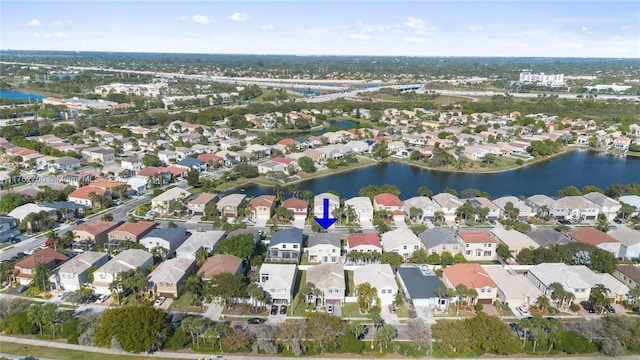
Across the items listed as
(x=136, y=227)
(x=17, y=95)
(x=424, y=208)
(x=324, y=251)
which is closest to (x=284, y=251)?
(x=324, y=251)

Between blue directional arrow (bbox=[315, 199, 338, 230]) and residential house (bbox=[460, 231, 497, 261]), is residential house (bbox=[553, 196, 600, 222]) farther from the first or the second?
blue directional arrow (bbox=[315, 199, 338, 230])

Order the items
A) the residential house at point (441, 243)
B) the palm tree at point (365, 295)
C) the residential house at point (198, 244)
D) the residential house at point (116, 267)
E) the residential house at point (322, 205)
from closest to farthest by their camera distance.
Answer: the palm tree at point (365, 295) < the residential house at point (116, 267) < the residential house at point (198, 244) < the residential house at point (441, 243) < the residential house at point (322, 205)

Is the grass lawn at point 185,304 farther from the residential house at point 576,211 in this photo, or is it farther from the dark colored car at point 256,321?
the residential house at point 576,211

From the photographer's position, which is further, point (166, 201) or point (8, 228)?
point (166, 201)

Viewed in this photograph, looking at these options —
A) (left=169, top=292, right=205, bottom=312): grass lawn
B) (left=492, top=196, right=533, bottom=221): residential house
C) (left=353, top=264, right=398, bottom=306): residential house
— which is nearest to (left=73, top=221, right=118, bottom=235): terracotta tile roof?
(left=169, top=292, right=205, bottom=312): grass lawn

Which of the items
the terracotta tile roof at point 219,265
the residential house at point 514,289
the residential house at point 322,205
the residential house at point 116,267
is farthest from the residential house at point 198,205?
the residential house at point 514,289

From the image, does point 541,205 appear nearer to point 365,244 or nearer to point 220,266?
point 365,244
